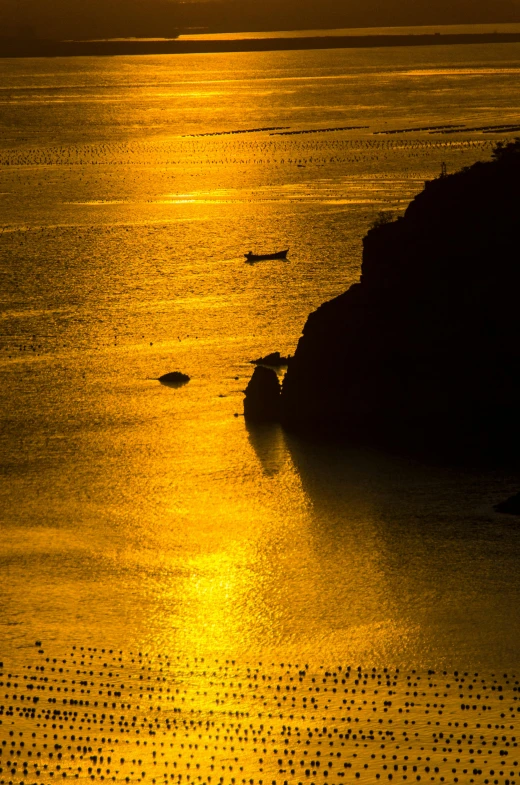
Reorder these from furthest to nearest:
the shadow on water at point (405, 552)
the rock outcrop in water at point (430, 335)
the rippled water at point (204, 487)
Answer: the rock outcrop in water at point (430, 335), the rippled water at point (204, 487), the shadow on water at point (405, 552)

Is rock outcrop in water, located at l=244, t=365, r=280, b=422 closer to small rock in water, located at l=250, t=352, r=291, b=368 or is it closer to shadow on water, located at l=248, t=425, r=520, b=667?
shadow on water, located at l=248, t=425, r=520, b=667

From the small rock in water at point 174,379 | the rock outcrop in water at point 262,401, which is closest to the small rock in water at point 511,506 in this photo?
the rock outcrop in water at point 262,401

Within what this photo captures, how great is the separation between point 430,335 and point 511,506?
10062 millimetres

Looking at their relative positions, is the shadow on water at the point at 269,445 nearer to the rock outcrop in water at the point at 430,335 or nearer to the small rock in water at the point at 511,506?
the rock outcrop in water at the point at 430,335

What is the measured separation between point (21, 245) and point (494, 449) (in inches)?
1884

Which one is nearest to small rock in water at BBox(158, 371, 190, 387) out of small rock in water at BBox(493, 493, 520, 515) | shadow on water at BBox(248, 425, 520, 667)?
shadow on water at BBox(248, 425, 520, 667)

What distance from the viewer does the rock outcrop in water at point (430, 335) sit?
5047cm

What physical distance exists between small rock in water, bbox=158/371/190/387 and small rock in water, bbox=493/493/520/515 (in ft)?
56.4

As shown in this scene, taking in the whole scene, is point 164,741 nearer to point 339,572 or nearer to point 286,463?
point 339,572

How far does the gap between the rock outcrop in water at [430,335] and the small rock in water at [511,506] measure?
225 inches

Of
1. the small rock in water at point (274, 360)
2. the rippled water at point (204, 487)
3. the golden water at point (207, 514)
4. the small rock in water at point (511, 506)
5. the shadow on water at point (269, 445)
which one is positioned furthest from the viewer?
the small rock in water at point (274, 360)

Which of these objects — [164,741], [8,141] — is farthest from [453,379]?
[8,141]

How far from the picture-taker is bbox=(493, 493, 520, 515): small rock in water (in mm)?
43478

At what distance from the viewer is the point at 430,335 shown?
52000mm
